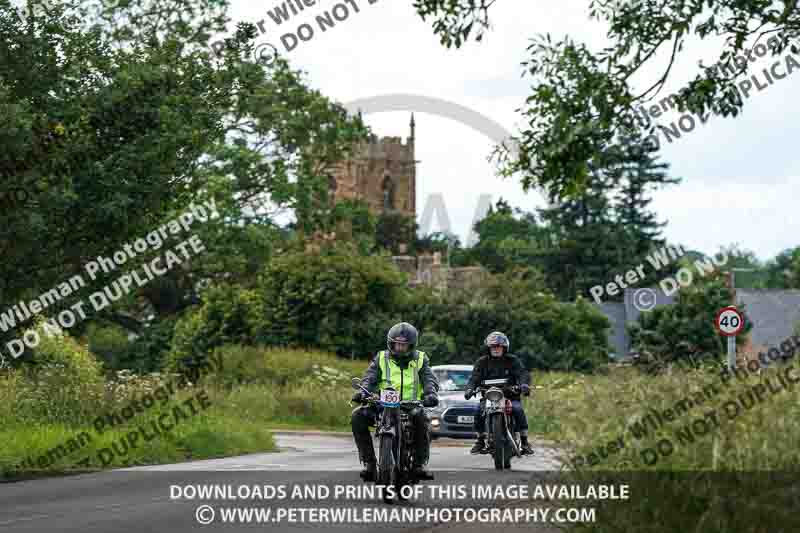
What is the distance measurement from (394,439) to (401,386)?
2.09ft

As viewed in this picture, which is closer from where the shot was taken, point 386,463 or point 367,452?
point 386,463

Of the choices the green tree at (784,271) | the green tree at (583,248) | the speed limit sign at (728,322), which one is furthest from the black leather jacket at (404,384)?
the green tree at (784,271)

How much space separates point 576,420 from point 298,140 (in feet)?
146

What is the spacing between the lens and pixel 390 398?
15.4 metres

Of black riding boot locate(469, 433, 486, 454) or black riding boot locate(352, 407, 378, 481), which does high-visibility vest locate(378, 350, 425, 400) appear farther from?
black riding boot locate(469, 433, 486, 454)

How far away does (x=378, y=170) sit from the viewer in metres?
161

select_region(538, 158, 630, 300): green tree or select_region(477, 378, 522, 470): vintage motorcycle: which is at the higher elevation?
select_region(538, 158, 630, 300): green tree

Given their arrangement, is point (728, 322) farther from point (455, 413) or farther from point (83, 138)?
point (83, 138)

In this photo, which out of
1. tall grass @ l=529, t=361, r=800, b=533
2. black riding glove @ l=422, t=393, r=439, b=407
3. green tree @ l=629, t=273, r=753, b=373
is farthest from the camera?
green tree @ l=629, t=273, r=753, b=373

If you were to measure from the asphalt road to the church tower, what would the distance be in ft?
440

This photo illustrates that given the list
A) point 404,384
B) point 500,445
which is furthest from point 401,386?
point 500,445

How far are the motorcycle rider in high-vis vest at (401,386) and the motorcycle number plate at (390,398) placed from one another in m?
0.16

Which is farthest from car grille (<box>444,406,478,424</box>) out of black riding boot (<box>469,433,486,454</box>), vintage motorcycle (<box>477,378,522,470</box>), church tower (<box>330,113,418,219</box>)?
church tower (<box>330,113,418,219</box>)

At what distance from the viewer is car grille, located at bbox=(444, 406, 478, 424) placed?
94.9 feet
